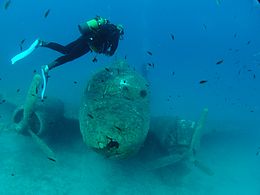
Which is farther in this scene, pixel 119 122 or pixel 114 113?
pixel 114 113

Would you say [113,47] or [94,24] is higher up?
[94,24]

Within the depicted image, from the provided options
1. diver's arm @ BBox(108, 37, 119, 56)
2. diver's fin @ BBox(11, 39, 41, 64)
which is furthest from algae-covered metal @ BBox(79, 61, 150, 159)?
diver's fin @ BBox(11, 39, 41, 64)

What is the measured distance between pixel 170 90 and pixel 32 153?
2925 cm

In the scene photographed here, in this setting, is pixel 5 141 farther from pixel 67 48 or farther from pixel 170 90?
pixel 170 90

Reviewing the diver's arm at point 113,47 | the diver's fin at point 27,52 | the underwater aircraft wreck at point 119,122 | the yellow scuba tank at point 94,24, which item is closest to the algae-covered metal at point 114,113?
the underwater aircraft wreck at point 119,122

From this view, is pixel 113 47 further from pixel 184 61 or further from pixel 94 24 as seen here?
pixel 184 61

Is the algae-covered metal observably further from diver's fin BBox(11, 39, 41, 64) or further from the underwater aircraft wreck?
diver's fin BBox(11, 39, 41, 64)

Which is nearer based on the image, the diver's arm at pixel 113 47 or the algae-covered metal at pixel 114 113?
the algae-covered metal at pixel 114 113

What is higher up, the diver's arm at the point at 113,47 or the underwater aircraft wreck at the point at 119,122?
the diver's arm at the point at 113,47

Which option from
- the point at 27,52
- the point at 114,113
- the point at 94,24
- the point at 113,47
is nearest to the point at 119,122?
the point at 114,113

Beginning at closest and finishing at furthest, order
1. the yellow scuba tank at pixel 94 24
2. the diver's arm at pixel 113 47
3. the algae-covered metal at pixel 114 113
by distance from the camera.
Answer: the algae-covered metal at pixel 114 113, the yellow scuba tank at pixel 94 24, the diver's arm at pixel 113 47

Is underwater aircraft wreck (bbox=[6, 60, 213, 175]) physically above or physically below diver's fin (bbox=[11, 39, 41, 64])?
below

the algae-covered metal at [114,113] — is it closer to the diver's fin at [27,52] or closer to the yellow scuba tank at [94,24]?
the yellow scuba tank at [94,24]

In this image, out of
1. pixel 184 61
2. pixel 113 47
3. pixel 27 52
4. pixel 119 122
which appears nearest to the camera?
pixel 119 122
